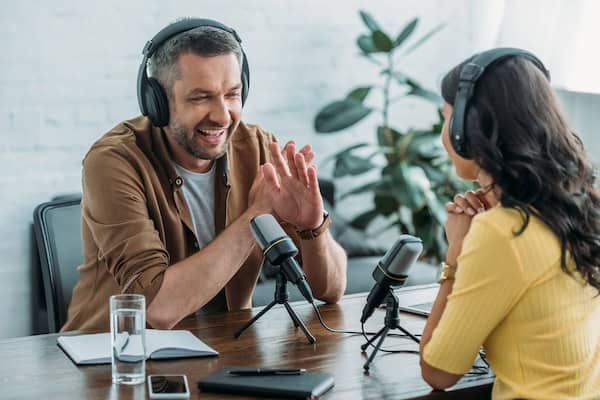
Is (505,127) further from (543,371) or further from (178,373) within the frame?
(178,373)

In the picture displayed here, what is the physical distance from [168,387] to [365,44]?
2.47 m

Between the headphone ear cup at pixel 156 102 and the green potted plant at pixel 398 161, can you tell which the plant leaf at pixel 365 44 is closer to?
the green potted plant at pixel 398 161

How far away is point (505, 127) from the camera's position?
1.39 metres

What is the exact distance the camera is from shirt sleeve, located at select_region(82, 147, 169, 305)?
193 cm

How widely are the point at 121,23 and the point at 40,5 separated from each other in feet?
0.97

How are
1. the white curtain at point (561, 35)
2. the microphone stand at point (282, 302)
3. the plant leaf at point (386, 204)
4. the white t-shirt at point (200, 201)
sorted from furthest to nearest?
the plant leaf at point (386, 204)
the white curtain at point (561, 35)
the white t-shirt at point (200, 201)
the microphone stand at point (282, 302)

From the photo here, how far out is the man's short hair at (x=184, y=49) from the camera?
2080 millimetres

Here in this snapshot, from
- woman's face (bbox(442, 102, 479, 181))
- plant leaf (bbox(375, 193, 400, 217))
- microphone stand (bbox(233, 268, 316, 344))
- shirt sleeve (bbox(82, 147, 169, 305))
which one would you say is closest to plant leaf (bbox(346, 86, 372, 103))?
plant leaf (bbox(375, 193, 400, 217))

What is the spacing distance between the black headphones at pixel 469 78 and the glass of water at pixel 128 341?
23.0 inches

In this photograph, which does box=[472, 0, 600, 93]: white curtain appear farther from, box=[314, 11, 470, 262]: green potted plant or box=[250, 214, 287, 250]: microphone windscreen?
box=[250, 214, 287, 250]: microphone windscreen

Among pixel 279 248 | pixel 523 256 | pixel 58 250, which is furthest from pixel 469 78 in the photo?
pixel 58 250

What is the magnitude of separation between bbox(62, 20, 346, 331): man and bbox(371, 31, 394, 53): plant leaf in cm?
152

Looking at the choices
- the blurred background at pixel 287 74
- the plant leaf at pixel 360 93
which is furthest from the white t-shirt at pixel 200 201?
the plant leaf at pixel 360 93

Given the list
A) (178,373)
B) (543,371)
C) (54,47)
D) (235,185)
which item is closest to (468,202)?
(543,371)
